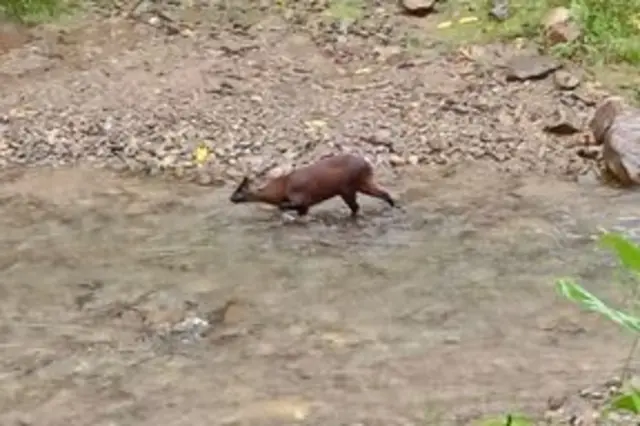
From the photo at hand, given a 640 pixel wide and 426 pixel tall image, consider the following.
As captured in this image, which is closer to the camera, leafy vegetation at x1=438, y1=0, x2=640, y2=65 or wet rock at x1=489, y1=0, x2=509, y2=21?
leafy vegetation at x1=438, y1=0, x2=640, y2=65

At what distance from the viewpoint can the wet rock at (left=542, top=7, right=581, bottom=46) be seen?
7.57 meters

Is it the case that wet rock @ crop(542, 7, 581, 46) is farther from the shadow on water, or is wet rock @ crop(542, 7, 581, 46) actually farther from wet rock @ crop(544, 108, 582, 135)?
the shadow on water

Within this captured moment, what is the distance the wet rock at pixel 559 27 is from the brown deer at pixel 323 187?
2057 millimetres

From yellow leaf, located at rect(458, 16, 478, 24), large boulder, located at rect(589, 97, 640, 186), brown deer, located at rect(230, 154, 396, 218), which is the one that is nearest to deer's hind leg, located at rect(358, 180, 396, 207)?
brown deer, located at rect(230, 154, 396, 218)

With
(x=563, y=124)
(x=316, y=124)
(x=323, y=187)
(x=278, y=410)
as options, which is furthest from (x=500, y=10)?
(x=278, y=410)

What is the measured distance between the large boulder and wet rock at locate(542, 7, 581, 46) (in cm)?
81

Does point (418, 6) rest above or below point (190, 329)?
above

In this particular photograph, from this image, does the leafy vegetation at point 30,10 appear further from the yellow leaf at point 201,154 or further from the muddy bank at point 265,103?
the yellow leaf at point 201,154

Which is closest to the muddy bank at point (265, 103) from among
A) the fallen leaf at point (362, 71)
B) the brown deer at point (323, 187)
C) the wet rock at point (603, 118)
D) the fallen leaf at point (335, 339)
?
the fallen leaf at point (362, 71)

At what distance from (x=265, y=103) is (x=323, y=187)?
1486 millimetres

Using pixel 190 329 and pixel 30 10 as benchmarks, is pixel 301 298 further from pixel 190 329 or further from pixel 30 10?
pixel 30 10

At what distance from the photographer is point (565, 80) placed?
7250mm

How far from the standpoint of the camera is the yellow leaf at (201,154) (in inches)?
267

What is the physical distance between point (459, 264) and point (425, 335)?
2.45 feet
